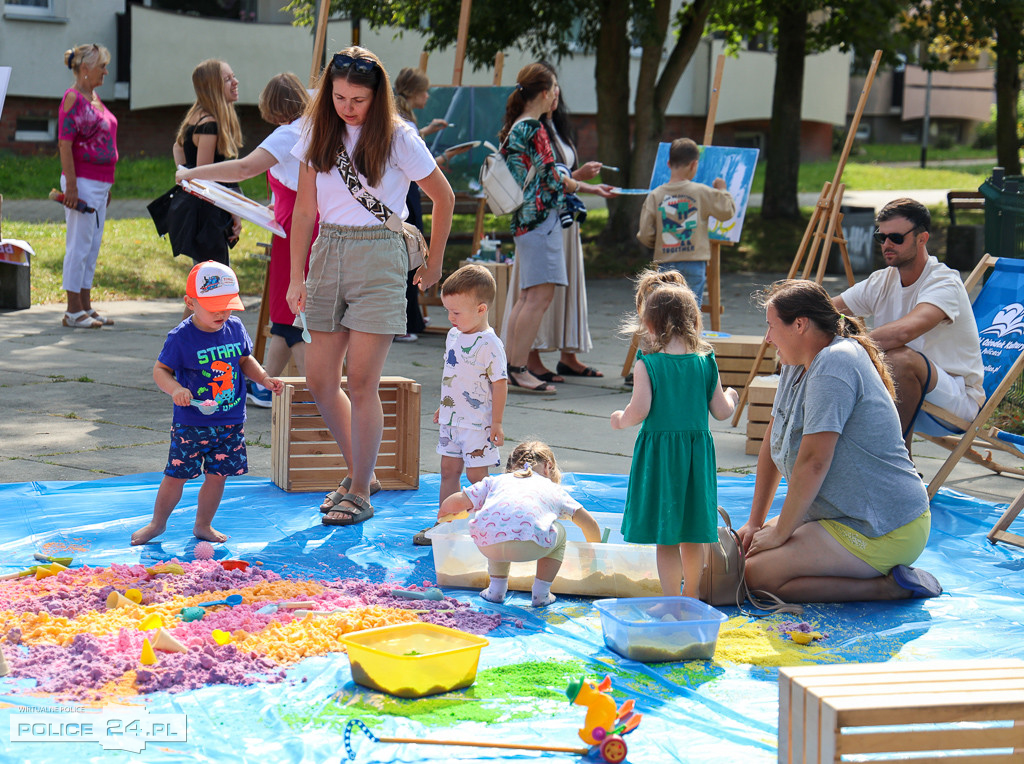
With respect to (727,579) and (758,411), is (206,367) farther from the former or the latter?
(758,411)

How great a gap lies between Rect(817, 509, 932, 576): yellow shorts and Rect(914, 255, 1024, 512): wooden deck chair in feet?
3.89

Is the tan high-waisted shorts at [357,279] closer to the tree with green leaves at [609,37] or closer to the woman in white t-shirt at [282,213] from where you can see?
the woman in white t-shirt at [282,213]

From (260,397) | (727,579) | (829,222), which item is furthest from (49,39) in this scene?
(727,579)

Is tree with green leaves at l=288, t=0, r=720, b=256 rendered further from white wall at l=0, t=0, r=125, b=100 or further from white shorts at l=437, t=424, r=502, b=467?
white shorts at l=437, t=424, r=502, b=467

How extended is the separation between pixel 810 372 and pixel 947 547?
1311 millimetres

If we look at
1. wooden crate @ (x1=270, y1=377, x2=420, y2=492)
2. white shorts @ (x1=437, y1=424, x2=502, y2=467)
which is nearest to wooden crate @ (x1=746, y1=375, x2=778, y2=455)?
wooden crate @ (x1=270, y1=377, x2=420, y2=492)

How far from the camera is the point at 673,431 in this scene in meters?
3.82

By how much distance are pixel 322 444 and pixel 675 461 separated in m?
2.22

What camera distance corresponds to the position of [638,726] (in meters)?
2.97

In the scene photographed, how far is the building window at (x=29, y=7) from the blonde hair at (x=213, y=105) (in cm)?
1385

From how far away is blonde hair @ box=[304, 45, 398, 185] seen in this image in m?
4.54

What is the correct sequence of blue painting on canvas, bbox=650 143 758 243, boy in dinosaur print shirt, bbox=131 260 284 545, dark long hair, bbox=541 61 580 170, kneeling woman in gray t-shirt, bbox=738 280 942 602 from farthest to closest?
blue painting on canvas, bbox=650 143 758 243, dark long hair, bbox=541 61 580 170, boy in dinosaur print shirt, bbox=131 260 284 545, kneeling woman in gray t-shirt, bbox=738 280 942 602

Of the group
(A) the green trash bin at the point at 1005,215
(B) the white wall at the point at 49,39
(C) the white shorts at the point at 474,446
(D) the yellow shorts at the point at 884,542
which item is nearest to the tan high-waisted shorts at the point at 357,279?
(C) the white shorts at the point at 474,446

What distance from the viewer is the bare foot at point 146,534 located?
4.48m
